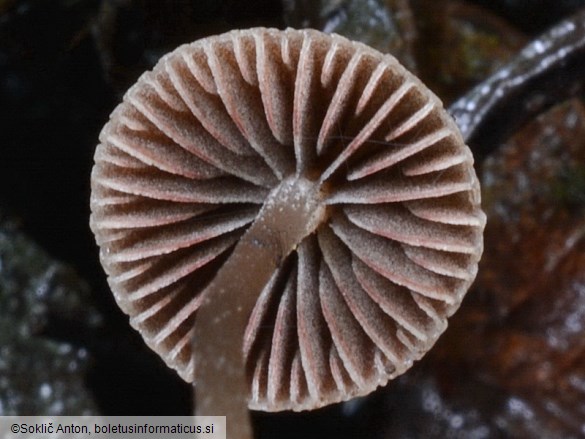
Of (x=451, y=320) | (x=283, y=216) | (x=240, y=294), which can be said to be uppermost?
(x=283, y=216)

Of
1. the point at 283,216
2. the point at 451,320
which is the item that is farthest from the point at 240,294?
the point at 451,320

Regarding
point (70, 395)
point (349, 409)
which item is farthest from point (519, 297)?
point (70, 395)

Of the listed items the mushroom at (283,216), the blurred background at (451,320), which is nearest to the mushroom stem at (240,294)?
the mushroom at (283,216)

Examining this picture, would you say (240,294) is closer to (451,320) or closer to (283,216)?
(283,216)

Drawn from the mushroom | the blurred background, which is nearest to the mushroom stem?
the mushroom

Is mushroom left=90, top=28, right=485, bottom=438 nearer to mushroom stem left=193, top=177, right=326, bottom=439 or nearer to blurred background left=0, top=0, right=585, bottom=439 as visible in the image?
mushroom stem left=193, top=177, right=326, bottom=439

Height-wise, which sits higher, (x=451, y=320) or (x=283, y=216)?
(x=283, y=216)

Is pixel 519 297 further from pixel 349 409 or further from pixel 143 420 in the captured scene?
pixel 143 420
